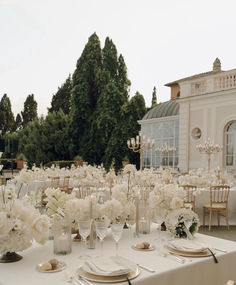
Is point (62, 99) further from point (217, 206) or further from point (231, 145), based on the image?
point (217, 206)

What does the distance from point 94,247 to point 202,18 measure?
25.3 ft

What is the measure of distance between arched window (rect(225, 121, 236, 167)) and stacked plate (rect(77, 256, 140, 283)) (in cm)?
1140

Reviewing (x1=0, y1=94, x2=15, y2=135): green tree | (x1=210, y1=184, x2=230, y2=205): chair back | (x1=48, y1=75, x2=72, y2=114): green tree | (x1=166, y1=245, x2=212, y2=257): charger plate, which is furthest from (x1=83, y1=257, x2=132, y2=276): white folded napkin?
(x1=0, y1=94, x2=15, y2=135): green tree

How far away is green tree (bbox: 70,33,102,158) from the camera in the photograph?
22.3 metres

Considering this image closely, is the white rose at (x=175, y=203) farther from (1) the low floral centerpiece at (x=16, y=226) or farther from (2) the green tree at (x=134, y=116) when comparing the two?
(2) the green tree at (x=134, y=116)

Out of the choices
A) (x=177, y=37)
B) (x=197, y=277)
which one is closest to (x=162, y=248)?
(x=197, y=277)

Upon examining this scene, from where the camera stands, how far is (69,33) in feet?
26.6

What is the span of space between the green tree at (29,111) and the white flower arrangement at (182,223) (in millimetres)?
37798

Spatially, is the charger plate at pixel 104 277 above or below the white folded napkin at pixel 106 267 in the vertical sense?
below

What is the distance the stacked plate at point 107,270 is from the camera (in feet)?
5.37

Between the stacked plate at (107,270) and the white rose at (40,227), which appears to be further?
the white rose at (40,227)

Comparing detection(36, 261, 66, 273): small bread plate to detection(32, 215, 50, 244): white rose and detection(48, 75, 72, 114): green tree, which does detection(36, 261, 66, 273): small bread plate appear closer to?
detection(32, 215, 50, 244): white rose

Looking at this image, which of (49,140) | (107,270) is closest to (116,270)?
(107,270)

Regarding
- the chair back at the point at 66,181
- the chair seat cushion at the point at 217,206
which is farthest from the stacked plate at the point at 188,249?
the chair back at the point at 66,181
